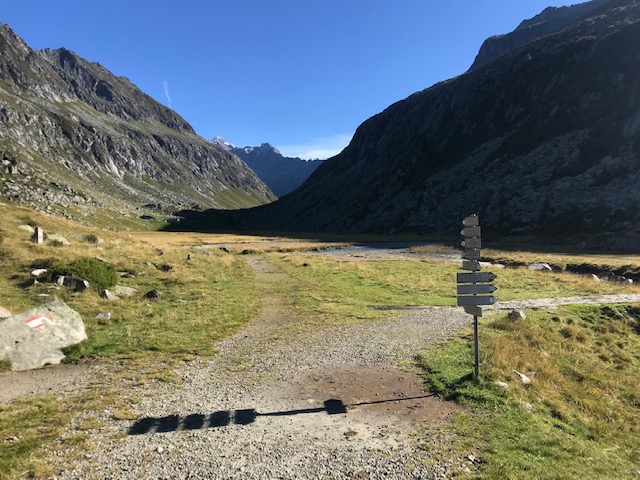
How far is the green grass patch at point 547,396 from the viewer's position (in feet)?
27.4

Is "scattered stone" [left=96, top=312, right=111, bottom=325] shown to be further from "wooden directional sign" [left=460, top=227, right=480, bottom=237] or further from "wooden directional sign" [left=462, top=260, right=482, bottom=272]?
"wooden directional sign" [left=460, top=227, right=480, bottom=237]

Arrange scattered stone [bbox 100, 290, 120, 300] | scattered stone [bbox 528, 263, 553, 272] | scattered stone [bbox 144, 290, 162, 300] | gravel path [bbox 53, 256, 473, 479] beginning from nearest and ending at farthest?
gravel path [bbox 53, 256, 473, 479], scattered stone [bbox 100, 290, 120, 300], scattered stone [bbox 144, 290, 162, 300], scattered stone [bbox 528, 263, 553, 272]

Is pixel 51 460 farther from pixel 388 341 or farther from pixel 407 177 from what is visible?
pixel 407 177

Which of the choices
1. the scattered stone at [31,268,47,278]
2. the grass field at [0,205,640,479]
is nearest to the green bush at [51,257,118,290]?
the scattered stone at [31,268,47,278]

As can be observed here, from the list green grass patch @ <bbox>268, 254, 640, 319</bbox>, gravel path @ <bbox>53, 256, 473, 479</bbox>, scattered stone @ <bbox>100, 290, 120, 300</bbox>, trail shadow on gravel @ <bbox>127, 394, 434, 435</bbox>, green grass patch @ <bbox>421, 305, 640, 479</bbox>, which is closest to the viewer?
gravel path @ <bbox>53, 256, 473, 479</bbox>

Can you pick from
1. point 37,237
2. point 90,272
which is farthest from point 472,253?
point 37,237

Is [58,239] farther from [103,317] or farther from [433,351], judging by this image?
[433,351]

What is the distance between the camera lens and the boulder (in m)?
12.1

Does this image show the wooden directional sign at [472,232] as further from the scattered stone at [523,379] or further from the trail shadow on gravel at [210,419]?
the trail shadow on gravel at [210,419]

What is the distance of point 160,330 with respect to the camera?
16484 mm

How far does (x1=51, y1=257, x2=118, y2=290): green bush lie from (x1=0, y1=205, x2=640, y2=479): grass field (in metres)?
1.65

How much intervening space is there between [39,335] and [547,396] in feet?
53.3

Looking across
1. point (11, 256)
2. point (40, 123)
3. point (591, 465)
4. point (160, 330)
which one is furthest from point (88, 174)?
point (591, 465)

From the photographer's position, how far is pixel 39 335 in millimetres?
13117
